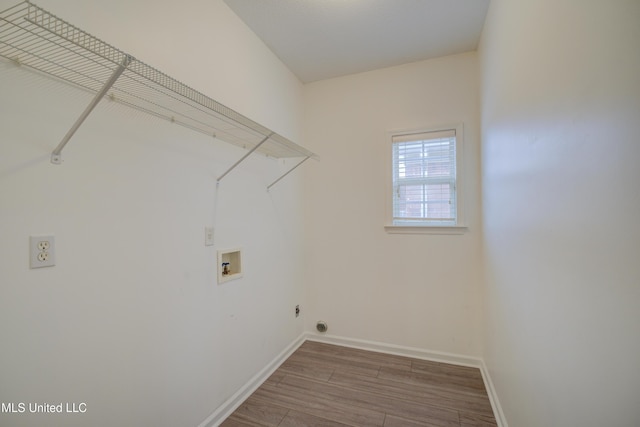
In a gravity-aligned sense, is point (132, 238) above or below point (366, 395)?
above

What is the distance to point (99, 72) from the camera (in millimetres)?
1121

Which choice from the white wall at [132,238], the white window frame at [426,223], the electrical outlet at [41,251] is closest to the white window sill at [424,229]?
the white window frame at [426,223]

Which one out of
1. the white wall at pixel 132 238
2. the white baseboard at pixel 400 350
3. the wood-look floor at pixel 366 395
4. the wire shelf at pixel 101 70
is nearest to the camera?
the wire shelf at pixel 101 70

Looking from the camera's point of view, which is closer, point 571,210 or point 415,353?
point 571,210

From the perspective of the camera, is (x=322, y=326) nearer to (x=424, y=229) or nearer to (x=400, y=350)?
(x=400, y=350)

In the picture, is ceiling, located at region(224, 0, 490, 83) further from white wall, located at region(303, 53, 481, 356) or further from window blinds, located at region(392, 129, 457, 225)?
window blinds, located at region(392, 129, 457, 225)

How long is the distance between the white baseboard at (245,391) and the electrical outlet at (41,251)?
1.31m

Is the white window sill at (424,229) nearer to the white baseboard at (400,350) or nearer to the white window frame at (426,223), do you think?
the white window frame at (426,223)

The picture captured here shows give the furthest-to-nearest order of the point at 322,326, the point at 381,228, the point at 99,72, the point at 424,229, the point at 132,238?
the point at 322,326, the point at 381,228, the point at 424,229, the point at 132,238, the point at 99,72

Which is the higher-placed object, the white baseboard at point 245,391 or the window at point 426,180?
the window at point 426,180

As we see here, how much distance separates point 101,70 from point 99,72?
0.04ft

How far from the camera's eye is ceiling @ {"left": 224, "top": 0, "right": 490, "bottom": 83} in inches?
76.0

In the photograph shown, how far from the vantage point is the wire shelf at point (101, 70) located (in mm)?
780

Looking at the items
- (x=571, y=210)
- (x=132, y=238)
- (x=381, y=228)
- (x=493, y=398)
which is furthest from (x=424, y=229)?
(x=132, y=238)
